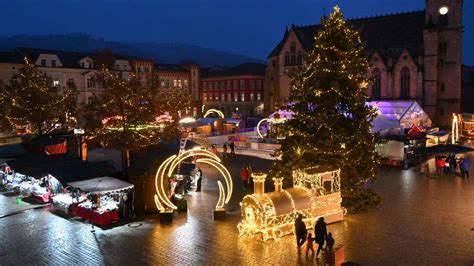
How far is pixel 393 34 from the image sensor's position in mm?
60000

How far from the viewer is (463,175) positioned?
28406mm

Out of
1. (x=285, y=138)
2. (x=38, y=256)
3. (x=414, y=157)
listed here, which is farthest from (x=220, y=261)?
(x=414, y=157)

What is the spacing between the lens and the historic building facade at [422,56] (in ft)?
173

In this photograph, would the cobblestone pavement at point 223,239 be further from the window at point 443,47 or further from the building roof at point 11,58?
the building roof at point 11,58

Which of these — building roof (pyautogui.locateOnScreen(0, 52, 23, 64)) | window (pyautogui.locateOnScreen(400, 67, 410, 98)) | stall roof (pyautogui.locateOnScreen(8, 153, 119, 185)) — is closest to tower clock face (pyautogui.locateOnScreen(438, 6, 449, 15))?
window (pyautogui.locateOnScreen(400, 67, 410, 98))

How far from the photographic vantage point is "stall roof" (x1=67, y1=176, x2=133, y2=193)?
62.7 feet

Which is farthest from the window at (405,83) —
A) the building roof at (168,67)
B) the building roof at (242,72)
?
the building roof at (168,67)

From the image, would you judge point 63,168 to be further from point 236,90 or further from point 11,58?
point 236,90

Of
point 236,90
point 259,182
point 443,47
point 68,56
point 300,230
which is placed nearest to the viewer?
point 300,230

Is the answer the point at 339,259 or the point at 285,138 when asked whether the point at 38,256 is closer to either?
the point at 339,259

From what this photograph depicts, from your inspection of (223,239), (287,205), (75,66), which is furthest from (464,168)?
(75,66)

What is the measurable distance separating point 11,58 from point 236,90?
4009 cm

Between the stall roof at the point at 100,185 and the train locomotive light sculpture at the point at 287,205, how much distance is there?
5.93 meters

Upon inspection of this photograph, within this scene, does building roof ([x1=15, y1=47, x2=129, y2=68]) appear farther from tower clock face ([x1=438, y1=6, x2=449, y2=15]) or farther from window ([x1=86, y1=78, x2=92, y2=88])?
tower clock face ([x1=438, y1=6, x2=449, y2=15])
